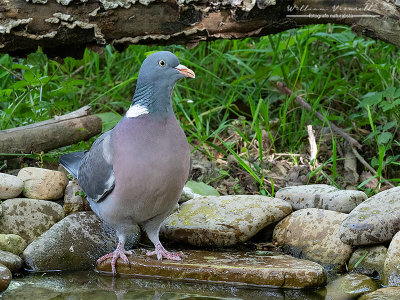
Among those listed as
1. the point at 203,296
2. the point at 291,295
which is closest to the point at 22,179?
the point at 203,296

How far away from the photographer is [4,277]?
3156 millimetres

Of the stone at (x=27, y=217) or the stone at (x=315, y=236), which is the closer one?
the stone at (x=315, y=236)

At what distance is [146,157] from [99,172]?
38 cm

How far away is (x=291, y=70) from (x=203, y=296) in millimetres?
2913

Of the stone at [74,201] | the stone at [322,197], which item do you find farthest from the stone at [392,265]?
the stone at [74,201]

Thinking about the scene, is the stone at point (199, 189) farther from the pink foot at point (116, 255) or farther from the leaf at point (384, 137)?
the leaf at point (384, 137)

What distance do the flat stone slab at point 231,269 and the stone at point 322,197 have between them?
0.55 meters

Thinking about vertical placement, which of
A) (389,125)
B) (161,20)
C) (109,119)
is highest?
(161,20)

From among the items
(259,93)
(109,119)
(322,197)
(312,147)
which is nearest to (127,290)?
(322,197)

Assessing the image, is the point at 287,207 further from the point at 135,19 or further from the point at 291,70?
the point at 291,70

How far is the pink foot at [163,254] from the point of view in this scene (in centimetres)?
357

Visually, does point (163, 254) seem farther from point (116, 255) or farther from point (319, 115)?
point (319, 115)

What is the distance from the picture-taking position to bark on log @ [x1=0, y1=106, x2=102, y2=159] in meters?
4.27

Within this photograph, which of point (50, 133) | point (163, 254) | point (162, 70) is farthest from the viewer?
point (50, 133)
